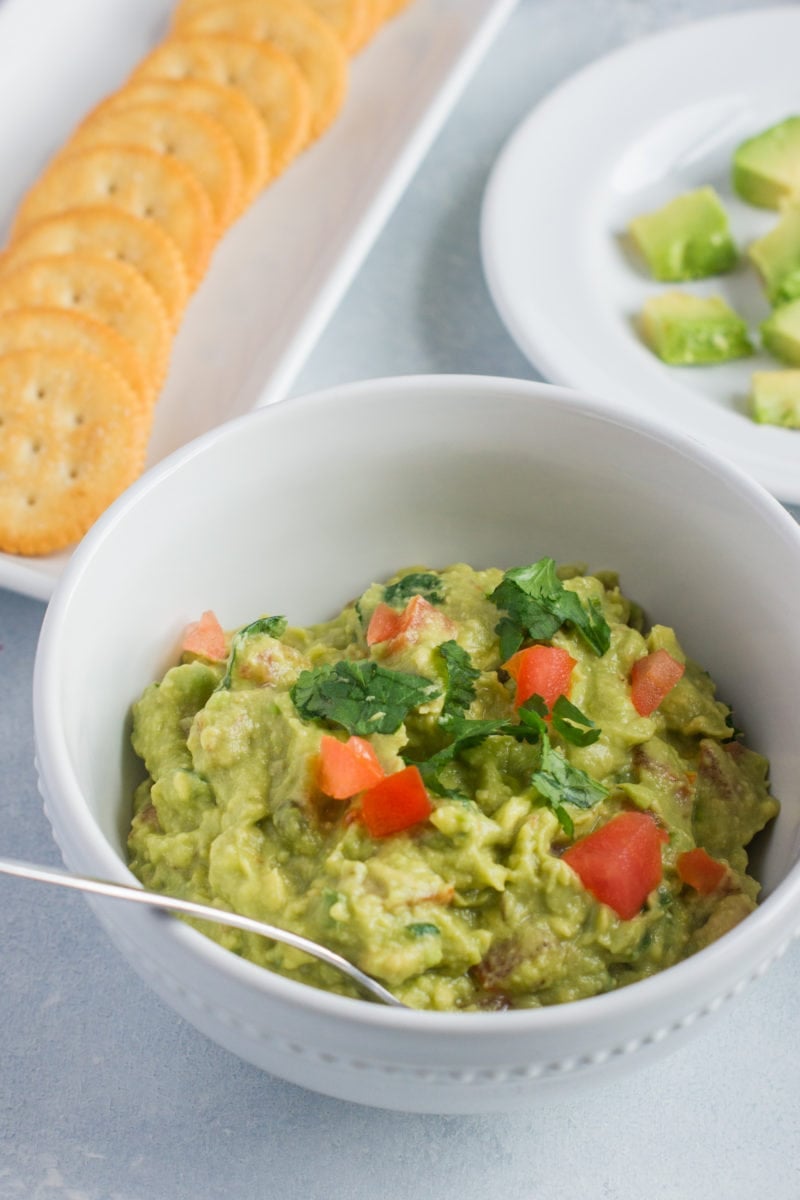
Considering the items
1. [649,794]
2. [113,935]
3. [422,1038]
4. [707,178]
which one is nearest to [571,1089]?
[422,1038]

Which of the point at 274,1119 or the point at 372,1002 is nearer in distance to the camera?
the point at 372,1002

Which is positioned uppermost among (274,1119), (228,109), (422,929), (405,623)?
(228,109)

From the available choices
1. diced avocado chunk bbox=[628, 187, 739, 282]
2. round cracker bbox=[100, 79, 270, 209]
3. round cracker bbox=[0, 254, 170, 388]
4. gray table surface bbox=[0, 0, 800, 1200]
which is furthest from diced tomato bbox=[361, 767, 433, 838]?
round cracker bbox=[100, 79, 270, 209]

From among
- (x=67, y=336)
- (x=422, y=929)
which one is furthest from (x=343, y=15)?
(x=422, y=929)

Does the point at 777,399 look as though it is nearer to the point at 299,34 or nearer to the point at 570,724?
the point at 570,724

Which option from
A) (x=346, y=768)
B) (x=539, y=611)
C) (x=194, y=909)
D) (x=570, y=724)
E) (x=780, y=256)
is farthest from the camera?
(x=780, y=256)

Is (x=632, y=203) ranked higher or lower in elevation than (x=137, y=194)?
lower

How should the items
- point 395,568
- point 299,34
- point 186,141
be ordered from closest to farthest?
1. point 395,568
2. point 186,141
3. point 299,34
